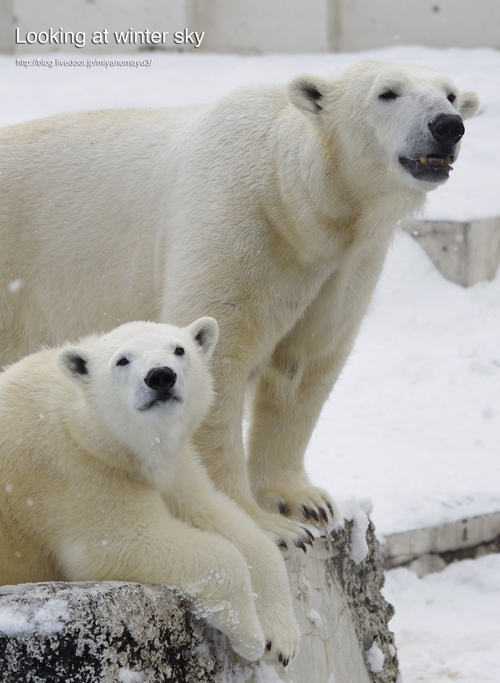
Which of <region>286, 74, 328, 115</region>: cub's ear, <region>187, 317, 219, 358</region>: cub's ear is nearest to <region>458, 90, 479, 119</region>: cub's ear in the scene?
<region>286, 74, 328, 115</region>: cub's ear

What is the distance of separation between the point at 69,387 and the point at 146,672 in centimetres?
90

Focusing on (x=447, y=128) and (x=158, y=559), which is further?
(x=447, y=128)

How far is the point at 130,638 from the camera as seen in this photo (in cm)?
258

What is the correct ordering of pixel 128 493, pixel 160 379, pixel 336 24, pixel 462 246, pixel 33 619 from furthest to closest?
pixel 336 24
pixel 462 246
pixel 128 493
pixel 160 379
pixel 33 619

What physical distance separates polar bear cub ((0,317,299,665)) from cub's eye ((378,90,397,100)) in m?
1.12

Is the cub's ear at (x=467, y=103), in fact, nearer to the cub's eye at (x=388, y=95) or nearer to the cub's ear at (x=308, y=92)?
the cub's eye at (x=388, y=95)

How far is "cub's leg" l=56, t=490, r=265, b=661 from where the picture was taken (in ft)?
8.93

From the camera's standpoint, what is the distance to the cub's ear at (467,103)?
12.2 ft

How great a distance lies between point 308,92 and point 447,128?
0.56 m

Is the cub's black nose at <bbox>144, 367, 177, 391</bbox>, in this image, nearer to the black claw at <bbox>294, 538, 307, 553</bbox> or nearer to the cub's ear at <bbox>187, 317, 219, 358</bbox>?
the cub's ear at <bbox>187, 317, 219, 358</bbox>

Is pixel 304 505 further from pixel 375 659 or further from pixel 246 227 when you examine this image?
pixel 246 227

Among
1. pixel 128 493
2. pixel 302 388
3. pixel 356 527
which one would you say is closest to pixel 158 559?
pixel 128 493

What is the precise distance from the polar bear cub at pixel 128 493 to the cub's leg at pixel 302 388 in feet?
2.74

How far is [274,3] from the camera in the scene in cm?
1195
